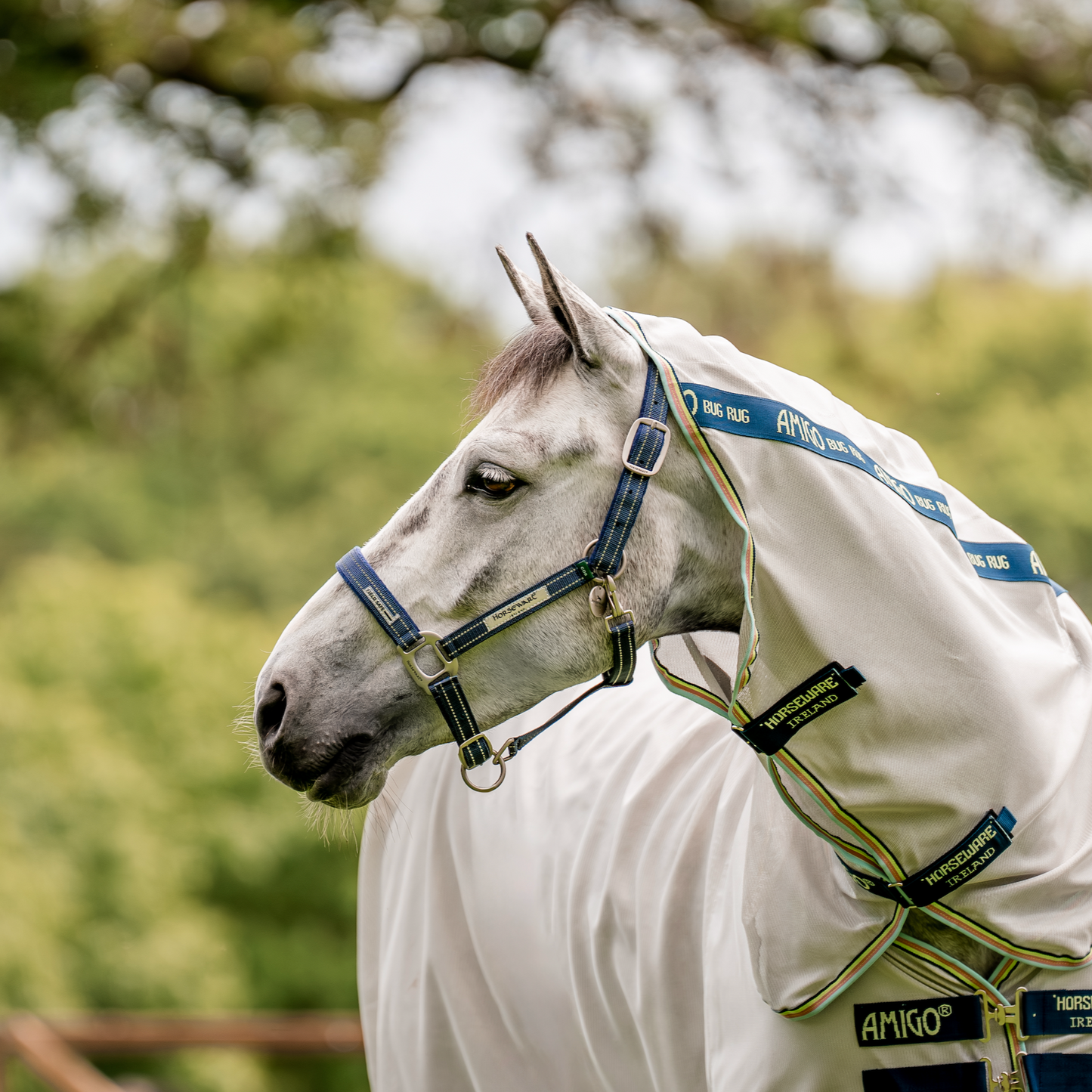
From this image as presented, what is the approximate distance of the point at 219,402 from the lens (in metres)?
14.7

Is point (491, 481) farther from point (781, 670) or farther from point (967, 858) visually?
point (967, 858)

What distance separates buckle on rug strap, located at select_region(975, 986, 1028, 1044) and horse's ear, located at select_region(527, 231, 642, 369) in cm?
98

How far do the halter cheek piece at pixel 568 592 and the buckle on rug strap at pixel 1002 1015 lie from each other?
0.65m

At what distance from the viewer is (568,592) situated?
146cm

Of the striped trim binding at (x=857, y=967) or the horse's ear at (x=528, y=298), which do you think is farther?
the horse's ear at (x=528, y=298)

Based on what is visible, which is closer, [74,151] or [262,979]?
[74,151]

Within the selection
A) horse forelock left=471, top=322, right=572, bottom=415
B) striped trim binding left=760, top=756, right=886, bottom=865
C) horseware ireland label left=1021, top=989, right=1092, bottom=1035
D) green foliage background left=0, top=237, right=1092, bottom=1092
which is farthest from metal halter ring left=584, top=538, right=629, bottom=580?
horseware ireland label left=1021, top=989, right=1092, bottom=1035

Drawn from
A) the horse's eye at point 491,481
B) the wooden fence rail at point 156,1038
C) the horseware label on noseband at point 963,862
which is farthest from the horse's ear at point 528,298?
the wooden fence rail at point 156,1038

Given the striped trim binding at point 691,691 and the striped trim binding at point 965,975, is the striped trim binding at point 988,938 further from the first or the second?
the striped trim binding at point 691,691

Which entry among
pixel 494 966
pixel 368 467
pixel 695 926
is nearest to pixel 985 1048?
pixel 695 926

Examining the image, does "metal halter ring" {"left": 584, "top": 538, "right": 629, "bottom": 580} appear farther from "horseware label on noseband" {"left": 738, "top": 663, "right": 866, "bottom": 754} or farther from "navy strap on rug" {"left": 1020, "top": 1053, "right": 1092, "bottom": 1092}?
"navy strap on rug" {"left": 1020, "top": 1053, "right": 1092, "bottom": 1092}

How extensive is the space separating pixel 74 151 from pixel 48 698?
17.7ft

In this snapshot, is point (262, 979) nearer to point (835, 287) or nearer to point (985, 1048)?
point (835, 287)

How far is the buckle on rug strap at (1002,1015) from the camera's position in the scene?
57.3 inches
